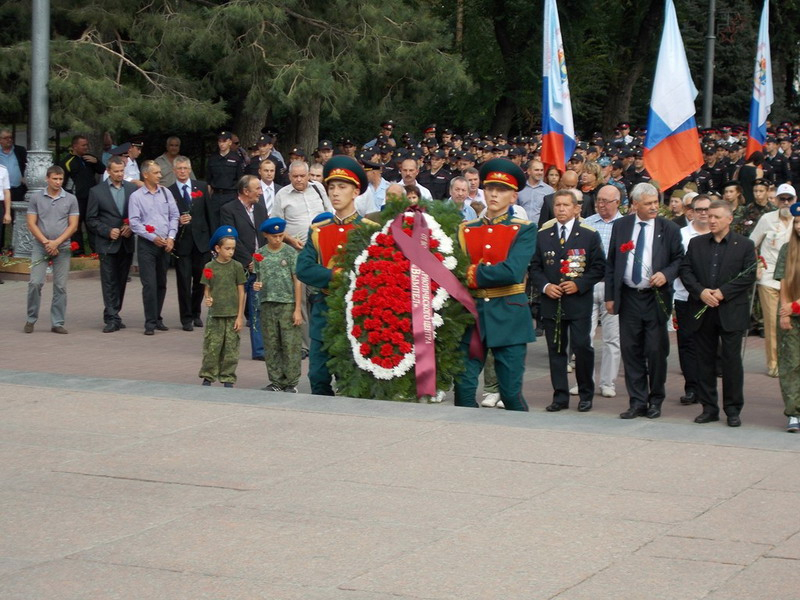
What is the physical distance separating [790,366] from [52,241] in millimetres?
8018

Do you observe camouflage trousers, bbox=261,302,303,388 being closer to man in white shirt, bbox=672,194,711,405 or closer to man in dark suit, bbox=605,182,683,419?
man in dark suit, bbox=605,182,683,419

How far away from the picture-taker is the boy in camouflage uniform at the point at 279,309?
11305mm

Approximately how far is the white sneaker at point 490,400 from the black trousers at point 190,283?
4861 mm

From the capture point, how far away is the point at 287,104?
2011cm

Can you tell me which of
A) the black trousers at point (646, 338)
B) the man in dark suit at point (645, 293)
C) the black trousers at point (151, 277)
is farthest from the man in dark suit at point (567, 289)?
the black trousers at point (151, 277)

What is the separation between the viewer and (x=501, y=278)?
949 centimetres

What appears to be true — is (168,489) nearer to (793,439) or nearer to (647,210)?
(793,439)

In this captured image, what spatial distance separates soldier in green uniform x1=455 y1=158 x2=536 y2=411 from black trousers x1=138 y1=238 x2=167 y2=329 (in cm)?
569

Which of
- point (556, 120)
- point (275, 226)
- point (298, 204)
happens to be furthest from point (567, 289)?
point (556, 120)

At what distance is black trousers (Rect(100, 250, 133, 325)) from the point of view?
1485 cm


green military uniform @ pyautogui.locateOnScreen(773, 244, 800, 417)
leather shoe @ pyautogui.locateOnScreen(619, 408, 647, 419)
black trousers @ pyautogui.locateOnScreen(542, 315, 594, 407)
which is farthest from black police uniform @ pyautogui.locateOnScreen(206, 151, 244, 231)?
green military uniform @ pyautogui.locateOnScreen(773, 244, 800, 417)

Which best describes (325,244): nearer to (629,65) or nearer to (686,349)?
(686,349)

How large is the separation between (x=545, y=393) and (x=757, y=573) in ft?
19.9

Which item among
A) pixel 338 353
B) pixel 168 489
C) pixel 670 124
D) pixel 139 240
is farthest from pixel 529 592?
pixel 139 240
